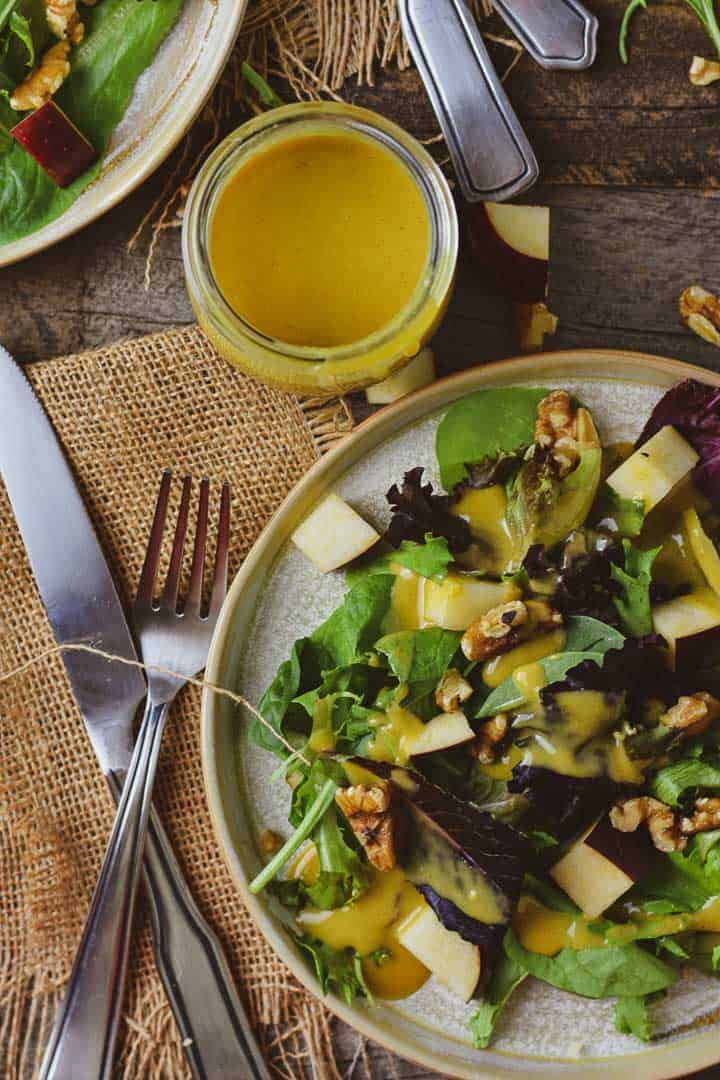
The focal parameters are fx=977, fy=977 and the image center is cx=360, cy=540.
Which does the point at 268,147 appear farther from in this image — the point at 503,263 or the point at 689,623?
the point at 689,623

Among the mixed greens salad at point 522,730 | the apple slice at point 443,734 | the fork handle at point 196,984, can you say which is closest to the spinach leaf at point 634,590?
the mixed greens salad at point 522,730

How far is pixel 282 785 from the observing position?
130 centimetres

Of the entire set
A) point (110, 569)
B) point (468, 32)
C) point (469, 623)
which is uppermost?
point (468, 32)

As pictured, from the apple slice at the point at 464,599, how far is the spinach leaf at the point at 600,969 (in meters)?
0.39

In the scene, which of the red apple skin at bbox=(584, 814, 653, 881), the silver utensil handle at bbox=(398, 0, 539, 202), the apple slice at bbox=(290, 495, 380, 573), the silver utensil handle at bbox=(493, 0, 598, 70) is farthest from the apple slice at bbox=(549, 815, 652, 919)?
the silver utensil handle at bbox=(493, 0, 598, 70)

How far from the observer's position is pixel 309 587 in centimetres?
131

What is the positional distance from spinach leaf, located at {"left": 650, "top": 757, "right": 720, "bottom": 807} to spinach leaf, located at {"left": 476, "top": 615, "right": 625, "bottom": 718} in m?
0.18

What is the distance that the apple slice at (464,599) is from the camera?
119cm

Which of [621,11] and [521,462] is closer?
[521,462]

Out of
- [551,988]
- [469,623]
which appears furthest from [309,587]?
[551,988]

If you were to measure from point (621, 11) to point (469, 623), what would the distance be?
3.02 feet

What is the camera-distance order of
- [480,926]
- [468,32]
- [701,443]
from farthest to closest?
[468,32] < [701,443] < [480,926]

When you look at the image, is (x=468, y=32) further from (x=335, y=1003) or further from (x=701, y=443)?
(x=335, y=1003)

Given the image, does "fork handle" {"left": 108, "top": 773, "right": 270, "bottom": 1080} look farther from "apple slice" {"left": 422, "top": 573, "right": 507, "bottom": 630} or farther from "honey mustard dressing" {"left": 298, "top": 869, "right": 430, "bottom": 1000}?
"apple slice" {"left": 422, "top": 573, "right": 507, "bottom": 630}
